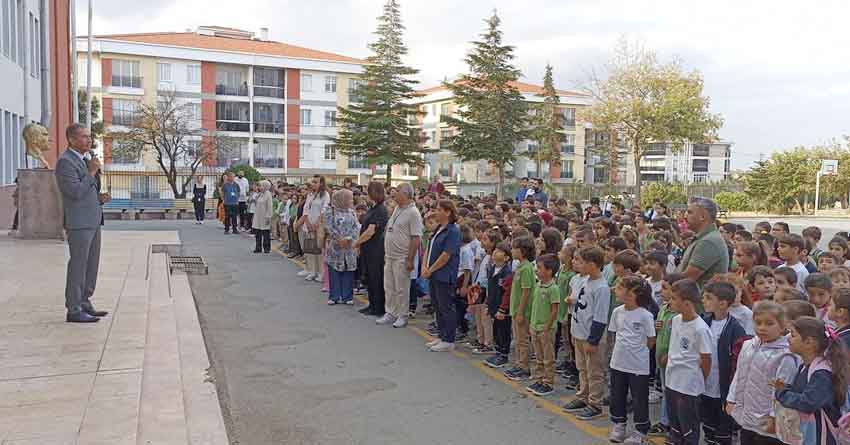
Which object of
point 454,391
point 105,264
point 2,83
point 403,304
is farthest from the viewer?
point 2,83

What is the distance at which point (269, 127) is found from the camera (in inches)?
2229

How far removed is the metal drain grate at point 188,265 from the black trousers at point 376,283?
482 centimetres

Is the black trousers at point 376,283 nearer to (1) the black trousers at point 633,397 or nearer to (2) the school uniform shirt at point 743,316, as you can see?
(1) the black trousers at point 633,397

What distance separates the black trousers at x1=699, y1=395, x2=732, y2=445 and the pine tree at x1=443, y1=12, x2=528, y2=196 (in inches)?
1488

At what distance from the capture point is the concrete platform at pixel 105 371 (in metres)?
4.47

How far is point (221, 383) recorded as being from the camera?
6754 millimetres

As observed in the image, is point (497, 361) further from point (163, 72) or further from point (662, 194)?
point (163, 72)

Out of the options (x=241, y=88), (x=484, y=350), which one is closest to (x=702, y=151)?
(x=241, y=88)

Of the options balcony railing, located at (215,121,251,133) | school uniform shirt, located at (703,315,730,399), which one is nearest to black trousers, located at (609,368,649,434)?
school uniform shirt, located at (703,315,730,399)

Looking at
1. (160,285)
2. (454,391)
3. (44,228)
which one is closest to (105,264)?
(160,285)

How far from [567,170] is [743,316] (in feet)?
217

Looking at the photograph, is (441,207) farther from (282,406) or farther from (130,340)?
(130,340)

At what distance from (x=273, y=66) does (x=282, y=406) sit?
5236cm

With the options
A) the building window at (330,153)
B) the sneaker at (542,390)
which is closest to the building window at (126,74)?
the building window at (330,153)
